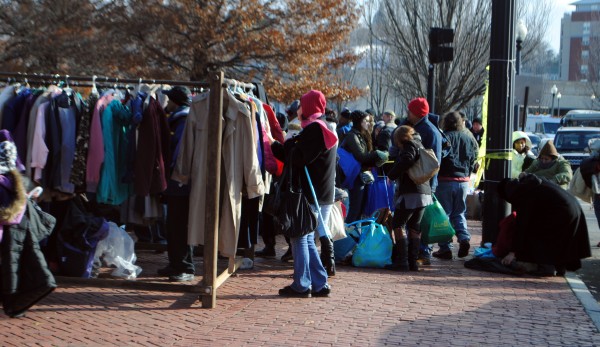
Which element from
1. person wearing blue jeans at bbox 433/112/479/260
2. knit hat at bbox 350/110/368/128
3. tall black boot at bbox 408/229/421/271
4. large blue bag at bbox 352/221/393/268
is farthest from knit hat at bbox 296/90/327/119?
person wearing blue jeans at bbox 433/112/479/260

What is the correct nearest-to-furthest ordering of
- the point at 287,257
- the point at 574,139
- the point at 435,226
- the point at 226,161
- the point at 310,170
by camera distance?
the point at 226,161 < the point at 310,170 < the point at 435,226 < the point at 287,257 < the point at 574,139

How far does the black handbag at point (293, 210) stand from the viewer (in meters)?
7.85

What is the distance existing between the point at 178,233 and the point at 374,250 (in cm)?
265

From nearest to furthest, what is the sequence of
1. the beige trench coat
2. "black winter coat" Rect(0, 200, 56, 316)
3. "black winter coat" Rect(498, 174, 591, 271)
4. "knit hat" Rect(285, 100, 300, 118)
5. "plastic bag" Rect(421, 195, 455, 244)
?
"black winter coat" Rect(0, 200, 56, 316)
the beige trench coat
"black winter coat" Rect(498, 174, 591, 271)
"plastic bag" Rect(421, 195, 455, 244)
"knit hat" Rect(285, 100, 300, 118)

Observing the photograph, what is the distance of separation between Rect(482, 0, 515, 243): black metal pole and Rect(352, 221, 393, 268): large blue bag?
5.66 feet

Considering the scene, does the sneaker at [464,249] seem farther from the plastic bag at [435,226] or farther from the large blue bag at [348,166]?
→ the large blue bag at [348,166]

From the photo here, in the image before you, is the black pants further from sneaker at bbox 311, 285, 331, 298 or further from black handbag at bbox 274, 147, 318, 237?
sneaker at bbox 311, 285, 331, 298

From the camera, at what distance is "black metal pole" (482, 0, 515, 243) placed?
10.9 metres

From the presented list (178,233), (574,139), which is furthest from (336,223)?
(574,139)

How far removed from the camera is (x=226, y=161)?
7.79 meters

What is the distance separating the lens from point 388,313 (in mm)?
7605

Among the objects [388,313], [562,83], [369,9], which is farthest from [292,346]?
[562,83]

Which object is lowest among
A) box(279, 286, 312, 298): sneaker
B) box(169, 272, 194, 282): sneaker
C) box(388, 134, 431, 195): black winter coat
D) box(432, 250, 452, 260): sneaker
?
box(279, 286, 312, 298): sneaker

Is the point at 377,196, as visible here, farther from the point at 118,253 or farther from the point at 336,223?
the point at 118,253
